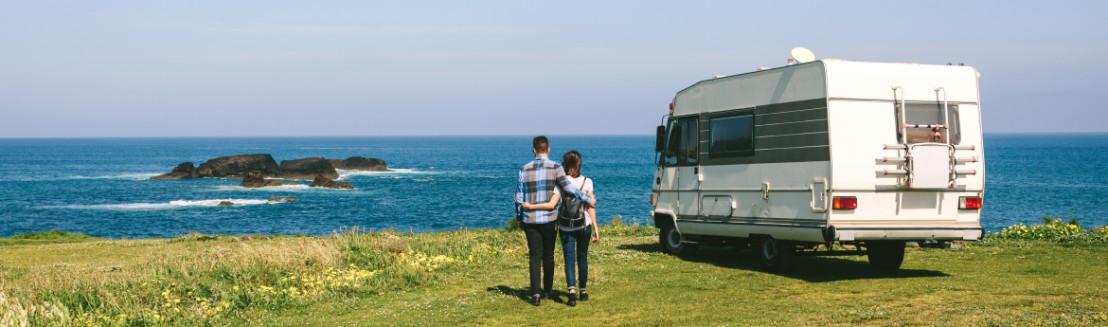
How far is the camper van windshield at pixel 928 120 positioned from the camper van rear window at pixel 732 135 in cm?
231

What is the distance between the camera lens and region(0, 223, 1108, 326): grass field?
34.8ft

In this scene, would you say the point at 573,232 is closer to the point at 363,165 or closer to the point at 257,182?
the point at 257,182

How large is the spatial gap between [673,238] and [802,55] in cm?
428

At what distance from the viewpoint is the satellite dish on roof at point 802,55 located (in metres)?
14.6

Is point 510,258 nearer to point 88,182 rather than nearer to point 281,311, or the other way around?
point 281,311

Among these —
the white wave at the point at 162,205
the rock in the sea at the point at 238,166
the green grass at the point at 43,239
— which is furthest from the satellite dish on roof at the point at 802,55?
the rock in the sea at the point at 238,166

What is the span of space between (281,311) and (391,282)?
6.85 ft

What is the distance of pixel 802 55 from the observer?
1473 cm

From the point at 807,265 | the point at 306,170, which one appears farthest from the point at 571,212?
the point at 306,170

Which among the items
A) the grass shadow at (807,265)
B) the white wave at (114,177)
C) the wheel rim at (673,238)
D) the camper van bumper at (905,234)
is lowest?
the white wave at (114,177)

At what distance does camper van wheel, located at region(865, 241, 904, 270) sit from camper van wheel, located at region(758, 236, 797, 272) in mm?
1160

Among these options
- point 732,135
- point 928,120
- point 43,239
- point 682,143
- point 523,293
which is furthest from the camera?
point 43,239

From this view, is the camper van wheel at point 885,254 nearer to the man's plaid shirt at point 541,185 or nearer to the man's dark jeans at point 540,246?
the man's dark jeans at point 540,246

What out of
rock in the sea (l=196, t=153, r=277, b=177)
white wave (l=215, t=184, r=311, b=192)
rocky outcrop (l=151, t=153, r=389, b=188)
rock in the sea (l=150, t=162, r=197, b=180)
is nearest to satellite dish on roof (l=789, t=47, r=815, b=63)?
white wave (l=215, t=184, r=311, b=192)
